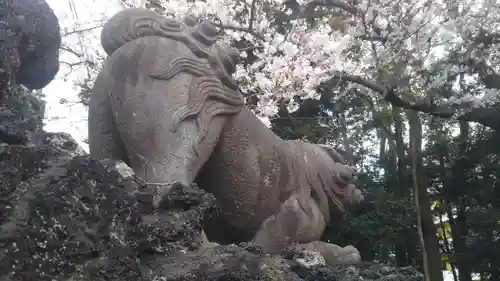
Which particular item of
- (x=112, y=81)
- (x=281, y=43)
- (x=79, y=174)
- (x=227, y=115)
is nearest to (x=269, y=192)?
(x=227, y=115)

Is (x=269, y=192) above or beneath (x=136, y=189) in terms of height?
above

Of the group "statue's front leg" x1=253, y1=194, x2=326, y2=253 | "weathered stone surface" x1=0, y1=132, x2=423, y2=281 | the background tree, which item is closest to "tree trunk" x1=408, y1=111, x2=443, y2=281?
the background tree

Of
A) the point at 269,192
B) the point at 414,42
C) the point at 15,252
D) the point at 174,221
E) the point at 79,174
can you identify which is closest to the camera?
the point at 15,252

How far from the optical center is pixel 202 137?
230 cm

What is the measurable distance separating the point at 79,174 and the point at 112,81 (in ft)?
3.86

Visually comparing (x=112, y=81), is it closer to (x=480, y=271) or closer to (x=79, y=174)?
(x=79, y=174)

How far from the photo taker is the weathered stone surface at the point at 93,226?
3.61ft

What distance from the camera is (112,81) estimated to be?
2342 mm

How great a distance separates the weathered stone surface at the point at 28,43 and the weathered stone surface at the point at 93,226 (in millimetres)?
201

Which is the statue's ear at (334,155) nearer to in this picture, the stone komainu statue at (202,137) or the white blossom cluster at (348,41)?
the stone komainu statue at (202,137)

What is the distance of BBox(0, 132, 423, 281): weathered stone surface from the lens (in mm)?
1102

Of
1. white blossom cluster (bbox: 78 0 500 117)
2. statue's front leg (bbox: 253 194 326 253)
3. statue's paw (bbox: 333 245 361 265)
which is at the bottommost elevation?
statue's paw (bbox: 333 245 361 265)

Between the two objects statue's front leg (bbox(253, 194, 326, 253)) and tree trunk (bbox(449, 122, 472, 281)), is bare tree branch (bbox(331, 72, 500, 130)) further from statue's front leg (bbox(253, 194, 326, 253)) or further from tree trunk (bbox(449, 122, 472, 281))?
statue's front leg (bbox(253, 194, 326, 253))

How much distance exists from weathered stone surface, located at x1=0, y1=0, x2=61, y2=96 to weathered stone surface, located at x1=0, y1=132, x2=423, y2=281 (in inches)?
7.9
